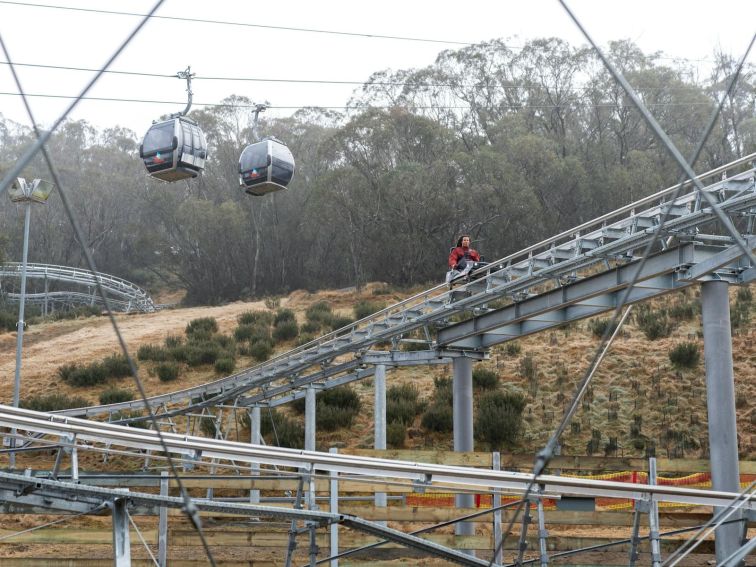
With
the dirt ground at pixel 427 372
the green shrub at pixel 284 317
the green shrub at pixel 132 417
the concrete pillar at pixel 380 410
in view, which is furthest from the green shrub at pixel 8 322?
the concrete pillar at pixel 380 410

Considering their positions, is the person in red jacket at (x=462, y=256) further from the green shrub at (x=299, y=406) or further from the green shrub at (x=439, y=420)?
the green shrub at (x=299, y=406)

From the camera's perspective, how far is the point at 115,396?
31891 millimetres

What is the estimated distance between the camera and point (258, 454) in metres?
9.31

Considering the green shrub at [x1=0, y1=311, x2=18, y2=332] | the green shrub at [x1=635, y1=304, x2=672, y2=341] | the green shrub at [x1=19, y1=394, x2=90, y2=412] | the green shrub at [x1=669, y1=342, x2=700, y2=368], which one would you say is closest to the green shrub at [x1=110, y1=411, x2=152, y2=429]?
the green shrub at [x1=19, y1=394, x2=90, y2=412]

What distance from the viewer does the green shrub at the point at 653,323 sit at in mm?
32000

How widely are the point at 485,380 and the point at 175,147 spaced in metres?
13.9

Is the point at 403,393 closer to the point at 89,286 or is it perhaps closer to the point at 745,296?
the point at 745,296

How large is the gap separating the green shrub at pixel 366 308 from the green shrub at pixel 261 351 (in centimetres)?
454

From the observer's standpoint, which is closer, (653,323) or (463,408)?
(463,408)

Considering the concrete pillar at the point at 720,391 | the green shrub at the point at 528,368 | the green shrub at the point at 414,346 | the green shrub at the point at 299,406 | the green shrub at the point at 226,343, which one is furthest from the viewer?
the green shrub at the point at 226,343

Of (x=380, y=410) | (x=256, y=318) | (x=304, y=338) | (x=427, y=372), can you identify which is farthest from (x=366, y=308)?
(x=380, y=410)

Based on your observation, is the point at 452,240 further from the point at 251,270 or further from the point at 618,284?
the point at 618,284

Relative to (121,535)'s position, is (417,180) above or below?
above

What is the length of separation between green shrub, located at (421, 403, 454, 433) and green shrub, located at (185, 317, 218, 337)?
1249cm
